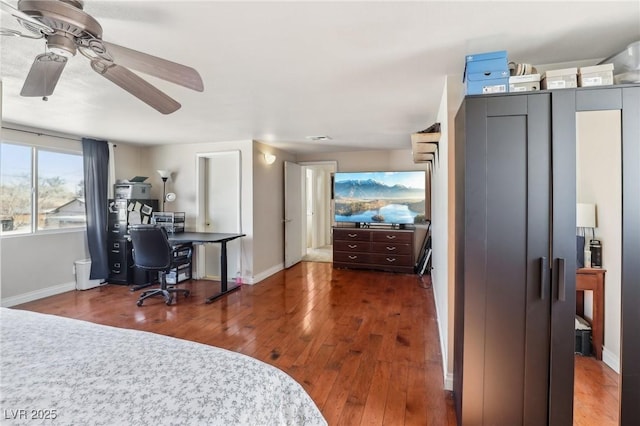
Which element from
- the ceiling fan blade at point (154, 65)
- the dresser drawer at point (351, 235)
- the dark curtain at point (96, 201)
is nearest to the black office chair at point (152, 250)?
the dark curtain at point (96, 201)

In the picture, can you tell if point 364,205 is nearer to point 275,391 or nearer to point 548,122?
point 548,122

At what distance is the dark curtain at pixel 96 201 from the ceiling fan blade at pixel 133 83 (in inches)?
132

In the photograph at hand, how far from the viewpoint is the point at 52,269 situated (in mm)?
3918

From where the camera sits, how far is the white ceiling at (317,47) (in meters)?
1.38

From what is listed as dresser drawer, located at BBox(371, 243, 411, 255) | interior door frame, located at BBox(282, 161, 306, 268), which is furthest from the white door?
dresser drawer, located at BBox(371, 243, 411, 255)

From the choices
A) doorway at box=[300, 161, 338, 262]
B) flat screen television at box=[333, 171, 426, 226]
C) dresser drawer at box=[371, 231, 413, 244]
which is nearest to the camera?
dresser drawer at box=[371, 231, 413, 244]

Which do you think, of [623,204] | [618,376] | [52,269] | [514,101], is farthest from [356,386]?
[52,269]

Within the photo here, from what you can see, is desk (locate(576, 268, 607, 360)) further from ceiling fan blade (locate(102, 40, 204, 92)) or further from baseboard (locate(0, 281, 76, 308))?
baseboard (locate(0, 281, 76, 308))

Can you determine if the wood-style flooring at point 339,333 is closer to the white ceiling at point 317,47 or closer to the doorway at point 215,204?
the doorway at point 215,204

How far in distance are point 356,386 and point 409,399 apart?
0.35m

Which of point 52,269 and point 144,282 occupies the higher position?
point 52,269

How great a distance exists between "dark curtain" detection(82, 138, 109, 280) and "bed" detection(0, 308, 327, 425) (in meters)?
3.49

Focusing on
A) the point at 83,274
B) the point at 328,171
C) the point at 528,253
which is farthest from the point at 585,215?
the point at 328,171

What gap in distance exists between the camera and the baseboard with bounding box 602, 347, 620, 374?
1426 millimetres
